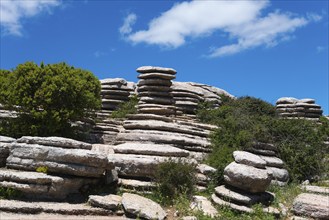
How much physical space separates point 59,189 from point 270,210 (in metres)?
6.47

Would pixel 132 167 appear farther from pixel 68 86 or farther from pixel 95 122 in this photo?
pixel 95 122

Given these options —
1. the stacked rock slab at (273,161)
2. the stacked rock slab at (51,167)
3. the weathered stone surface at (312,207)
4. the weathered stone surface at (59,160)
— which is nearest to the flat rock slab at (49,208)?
the stacked rock slab at (51,167)

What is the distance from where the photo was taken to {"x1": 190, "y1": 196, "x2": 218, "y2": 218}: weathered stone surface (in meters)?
11.5

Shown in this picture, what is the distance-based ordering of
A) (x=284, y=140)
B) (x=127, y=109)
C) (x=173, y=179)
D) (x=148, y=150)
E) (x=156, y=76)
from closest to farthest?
(x=173, y=179)
(x=148, y=150)
(x=284, y=140)
(x=156, y=76)
(x=127, y=109)

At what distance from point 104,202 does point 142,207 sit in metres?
1.17

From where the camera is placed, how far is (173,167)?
511 inches

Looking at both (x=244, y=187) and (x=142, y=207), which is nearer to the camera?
(x=142, y=207)

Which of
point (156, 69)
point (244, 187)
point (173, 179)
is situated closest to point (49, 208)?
point (173, 179)

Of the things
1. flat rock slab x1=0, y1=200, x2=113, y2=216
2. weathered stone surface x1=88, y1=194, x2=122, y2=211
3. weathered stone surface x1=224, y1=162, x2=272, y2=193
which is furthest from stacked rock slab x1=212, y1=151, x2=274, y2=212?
flat rock slab x1=0, y1=200, x2=113, y2=216

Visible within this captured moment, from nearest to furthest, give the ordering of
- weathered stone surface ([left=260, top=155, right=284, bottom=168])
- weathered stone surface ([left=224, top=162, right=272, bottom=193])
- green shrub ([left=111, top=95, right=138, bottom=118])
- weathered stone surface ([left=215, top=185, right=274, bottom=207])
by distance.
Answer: weathered stone surface ([left=215, top=185, right=274, bottom=207]) → weathered stone surface ([left=224, top=162, right=272, bottom=193]) → weathered stone surface ([left=260, top=155, right=284, bottom=168]) → green shrub ([left=111, top=95, right=138, bottom=118])

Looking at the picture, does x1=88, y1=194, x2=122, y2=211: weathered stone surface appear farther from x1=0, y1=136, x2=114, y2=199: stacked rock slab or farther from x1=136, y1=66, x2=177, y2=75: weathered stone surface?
x1=136, y1=66, x2=177, y2=75: weathered stone surface

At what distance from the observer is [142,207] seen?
11273 mm

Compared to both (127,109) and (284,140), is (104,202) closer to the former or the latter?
(284,140)

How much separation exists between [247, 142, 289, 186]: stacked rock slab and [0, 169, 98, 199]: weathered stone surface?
28.0 feet
